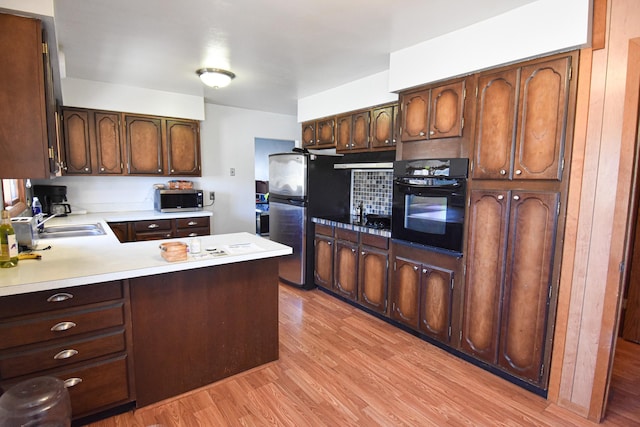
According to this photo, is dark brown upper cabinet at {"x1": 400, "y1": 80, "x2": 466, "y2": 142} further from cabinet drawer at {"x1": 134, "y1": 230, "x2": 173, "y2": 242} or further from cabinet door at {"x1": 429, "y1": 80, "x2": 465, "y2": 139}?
cabinet drawer at {"x1": 134, "y1": 230, "x2": 173, "y2": 242}

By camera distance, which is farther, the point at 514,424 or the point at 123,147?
the point at 123,147

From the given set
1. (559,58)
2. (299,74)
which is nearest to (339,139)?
(299,74)

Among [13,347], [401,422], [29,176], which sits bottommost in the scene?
[401,422]

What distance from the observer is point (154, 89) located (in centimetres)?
412

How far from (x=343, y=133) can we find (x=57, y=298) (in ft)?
9.83

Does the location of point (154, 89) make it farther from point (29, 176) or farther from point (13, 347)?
point (13, 347)

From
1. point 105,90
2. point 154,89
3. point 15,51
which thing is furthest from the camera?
point 154,89

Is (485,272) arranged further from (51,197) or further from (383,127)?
(51,197)

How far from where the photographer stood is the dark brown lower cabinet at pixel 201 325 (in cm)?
196

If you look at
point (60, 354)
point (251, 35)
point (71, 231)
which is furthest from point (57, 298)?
point (251, 35)

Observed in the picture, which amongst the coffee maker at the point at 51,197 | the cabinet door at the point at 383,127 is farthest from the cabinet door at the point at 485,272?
the coffee maker at the point at 51,197

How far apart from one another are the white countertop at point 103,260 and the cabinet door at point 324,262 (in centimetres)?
129

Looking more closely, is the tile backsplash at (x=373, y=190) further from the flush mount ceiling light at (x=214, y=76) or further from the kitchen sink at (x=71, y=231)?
the kitchen sink at (x=71, y=231)

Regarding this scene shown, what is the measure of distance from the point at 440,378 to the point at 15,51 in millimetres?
3048
